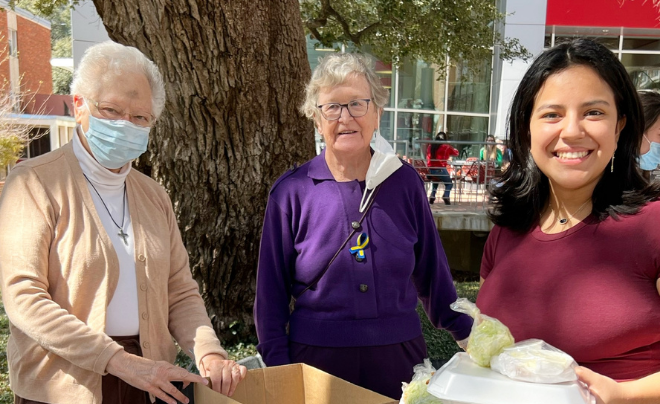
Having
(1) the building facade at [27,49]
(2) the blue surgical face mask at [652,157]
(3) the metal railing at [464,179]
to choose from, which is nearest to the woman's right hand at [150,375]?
(2) the blue surgical face mask at [652,157]

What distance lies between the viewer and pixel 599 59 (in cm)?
147

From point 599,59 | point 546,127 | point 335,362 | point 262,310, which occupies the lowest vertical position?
point 335,362

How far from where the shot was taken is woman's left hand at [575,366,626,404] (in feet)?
3.97

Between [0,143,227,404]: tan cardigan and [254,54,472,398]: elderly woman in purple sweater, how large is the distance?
0.38 m

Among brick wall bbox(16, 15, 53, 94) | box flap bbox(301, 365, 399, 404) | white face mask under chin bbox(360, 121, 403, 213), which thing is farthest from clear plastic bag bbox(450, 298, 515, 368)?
brick wall bbox(16, 15, 53, 94)

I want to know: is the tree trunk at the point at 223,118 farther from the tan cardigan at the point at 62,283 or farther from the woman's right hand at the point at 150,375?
the woman's right hand at the point at 150,375

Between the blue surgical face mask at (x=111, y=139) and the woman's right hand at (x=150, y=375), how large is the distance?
2.11 ft

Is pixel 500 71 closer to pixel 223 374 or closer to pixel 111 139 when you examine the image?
pixel 111 139

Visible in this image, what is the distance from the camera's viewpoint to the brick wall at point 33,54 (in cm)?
2466

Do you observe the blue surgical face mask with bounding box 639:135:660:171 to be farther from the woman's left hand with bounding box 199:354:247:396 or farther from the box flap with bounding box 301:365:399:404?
the woman's left hand with bounding box 199:354:247:396

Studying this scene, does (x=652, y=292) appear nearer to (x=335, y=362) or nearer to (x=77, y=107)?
(x=335, y=362)

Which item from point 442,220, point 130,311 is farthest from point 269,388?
point 442,220

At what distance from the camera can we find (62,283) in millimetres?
1767

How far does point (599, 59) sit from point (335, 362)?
1.38 metres
